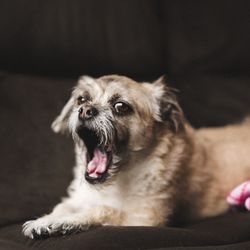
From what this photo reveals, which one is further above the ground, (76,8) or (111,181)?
(76,8)

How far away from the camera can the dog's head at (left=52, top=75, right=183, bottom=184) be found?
1.78 m

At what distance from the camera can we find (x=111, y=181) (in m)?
1.85

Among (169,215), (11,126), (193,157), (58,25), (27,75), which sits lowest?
(169,215)

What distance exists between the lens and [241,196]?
201cm

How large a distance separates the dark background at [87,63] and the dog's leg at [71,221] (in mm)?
182

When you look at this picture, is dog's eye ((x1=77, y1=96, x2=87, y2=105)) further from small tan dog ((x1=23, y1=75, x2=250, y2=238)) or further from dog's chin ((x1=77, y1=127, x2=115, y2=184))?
dog's chin ((x1=77, y1=127, x2=115, y2=184))

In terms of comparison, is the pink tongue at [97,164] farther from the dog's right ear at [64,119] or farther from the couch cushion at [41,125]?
the couch cushion at [41,125]

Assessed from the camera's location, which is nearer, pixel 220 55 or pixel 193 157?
pixel 193 157

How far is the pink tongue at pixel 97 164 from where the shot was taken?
1815 mm

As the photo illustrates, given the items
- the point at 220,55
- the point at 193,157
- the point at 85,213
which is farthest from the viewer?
the point at 220,55

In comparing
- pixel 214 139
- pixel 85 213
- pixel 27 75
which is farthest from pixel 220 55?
pixel 85 213

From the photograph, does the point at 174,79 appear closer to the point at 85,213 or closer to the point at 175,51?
the point at 175,51

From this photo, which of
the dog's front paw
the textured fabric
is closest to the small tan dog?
the dog's front paw

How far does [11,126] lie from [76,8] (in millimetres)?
537
